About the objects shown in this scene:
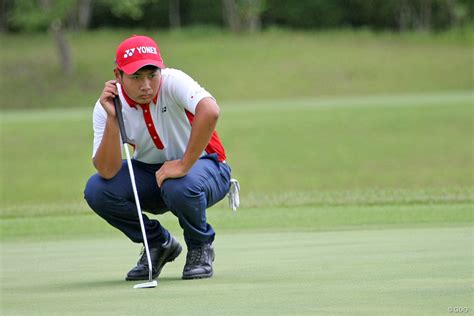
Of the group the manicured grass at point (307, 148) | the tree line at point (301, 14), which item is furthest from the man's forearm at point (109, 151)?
the tree line at point (301, 14)

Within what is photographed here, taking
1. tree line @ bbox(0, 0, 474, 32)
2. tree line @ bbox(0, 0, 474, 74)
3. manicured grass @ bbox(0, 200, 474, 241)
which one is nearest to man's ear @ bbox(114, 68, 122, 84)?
manicured grass @ bbox(0, 200, 474, 241)

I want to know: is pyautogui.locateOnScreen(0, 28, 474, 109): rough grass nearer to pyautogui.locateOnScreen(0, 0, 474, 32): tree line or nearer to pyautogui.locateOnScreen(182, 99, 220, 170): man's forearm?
pyautogui.locateOnScreen(0, 0, 474, 32): tree line

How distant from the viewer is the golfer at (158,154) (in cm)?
574

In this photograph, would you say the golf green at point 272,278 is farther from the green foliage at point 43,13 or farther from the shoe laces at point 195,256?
the green foliage at point 43,13

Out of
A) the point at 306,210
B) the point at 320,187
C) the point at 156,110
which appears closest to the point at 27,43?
the point at 320,187

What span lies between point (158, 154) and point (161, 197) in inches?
10.7

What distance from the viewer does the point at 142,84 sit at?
574 centimetres

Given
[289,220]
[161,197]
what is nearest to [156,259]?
[161,197]

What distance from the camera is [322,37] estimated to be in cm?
4716

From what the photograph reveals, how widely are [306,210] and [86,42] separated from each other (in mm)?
36884

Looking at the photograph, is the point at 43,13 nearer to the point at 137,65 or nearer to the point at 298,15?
the point at 298,15

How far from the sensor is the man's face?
226 inches

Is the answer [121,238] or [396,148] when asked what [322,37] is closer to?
[396,148]

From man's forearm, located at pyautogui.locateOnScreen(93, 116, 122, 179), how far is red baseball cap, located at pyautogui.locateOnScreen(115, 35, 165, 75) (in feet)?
1.15
